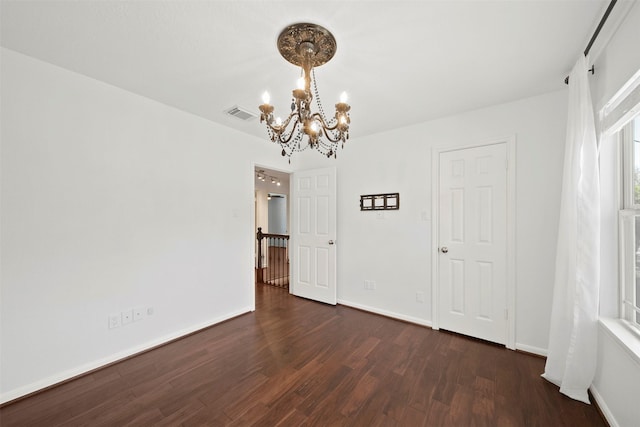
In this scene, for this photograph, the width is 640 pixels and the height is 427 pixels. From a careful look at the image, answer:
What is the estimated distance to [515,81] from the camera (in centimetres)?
213

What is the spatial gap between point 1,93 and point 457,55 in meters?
3.30

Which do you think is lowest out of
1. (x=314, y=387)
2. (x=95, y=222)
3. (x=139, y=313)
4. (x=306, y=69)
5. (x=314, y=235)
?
(x=314, y=387)

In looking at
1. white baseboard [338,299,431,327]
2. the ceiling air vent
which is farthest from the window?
the ceiling air vent

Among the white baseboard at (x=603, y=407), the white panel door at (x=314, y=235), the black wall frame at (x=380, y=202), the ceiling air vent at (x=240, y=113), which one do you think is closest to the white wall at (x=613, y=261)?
the white baseboard at (x=603, y=407)

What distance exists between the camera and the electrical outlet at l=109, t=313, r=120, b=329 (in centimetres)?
220

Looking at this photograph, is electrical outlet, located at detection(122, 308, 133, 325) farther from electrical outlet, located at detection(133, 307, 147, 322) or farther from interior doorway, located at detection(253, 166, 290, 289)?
interior doorway, located at detection(253, 166, 290, 289)

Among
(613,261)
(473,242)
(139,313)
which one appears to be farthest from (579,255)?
(139,313)

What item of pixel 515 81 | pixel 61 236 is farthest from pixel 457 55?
pixel 61 236

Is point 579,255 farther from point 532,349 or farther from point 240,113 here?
point 240,113

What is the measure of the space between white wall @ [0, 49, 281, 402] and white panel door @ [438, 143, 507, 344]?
273cm

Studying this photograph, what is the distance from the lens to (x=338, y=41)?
1643mm

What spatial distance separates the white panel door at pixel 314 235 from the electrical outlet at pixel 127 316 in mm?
2283

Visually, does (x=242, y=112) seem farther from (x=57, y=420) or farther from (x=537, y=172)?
(x=537, y=172)

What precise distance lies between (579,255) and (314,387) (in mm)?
2169
